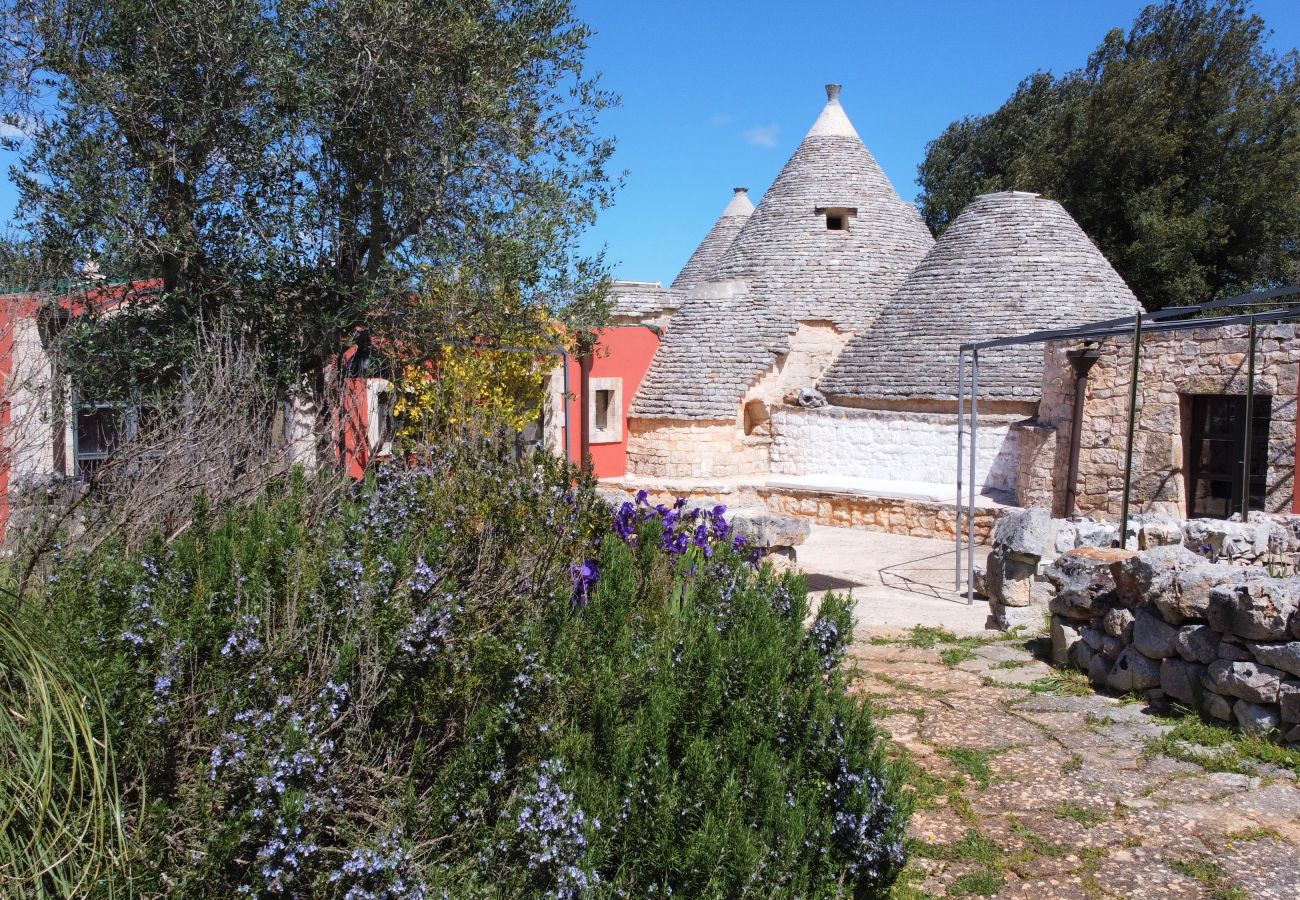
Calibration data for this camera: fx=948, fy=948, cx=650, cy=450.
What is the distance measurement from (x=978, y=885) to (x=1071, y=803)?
2.80 feet

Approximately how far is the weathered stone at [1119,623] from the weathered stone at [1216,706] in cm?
56

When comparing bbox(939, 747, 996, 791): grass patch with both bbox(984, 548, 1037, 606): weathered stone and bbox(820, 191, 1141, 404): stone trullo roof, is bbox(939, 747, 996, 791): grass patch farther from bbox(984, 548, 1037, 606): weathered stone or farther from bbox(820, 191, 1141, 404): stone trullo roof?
bbox(820, 191, 1141, 404): stone trullo roof

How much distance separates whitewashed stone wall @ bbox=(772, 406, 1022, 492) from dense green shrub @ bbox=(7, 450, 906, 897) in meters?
10.7

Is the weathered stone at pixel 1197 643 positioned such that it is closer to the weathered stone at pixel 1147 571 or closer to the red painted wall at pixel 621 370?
the weathered stone at pixel 1147 571

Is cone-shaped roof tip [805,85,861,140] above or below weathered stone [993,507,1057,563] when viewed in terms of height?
above

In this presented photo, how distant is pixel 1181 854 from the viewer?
11.1ft

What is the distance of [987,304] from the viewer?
47.6 ft

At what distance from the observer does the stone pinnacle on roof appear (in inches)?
835

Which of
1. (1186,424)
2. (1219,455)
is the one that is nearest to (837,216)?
(1186,424)

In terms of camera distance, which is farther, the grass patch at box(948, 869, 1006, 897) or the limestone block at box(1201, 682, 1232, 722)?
the limestone block at box(1201, 682, 1232, 722)

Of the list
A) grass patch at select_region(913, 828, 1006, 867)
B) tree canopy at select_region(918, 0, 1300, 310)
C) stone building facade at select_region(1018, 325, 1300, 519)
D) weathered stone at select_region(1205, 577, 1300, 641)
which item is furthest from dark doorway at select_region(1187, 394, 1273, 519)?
tree canopy at select_region(918, 0, 1300, 310)

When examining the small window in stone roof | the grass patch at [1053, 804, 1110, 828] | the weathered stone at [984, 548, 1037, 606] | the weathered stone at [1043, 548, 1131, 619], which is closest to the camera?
the grass patch at [1053, 804, 1110, 828]

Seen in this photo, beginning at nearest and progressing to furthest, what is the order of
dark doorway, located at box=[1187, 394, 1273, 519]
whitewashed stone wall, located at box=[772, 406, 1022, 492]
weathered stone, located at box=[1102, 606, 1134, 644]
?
weathered stone, located at box=[1102, 606, 1134, 644] → dark doorway, located at box=[1187, 394, 1273, 519] → whitewashed stone wall, located at box=[772, 406, 1022, 492]

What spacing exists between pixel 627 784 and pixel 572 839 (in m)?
0.25
